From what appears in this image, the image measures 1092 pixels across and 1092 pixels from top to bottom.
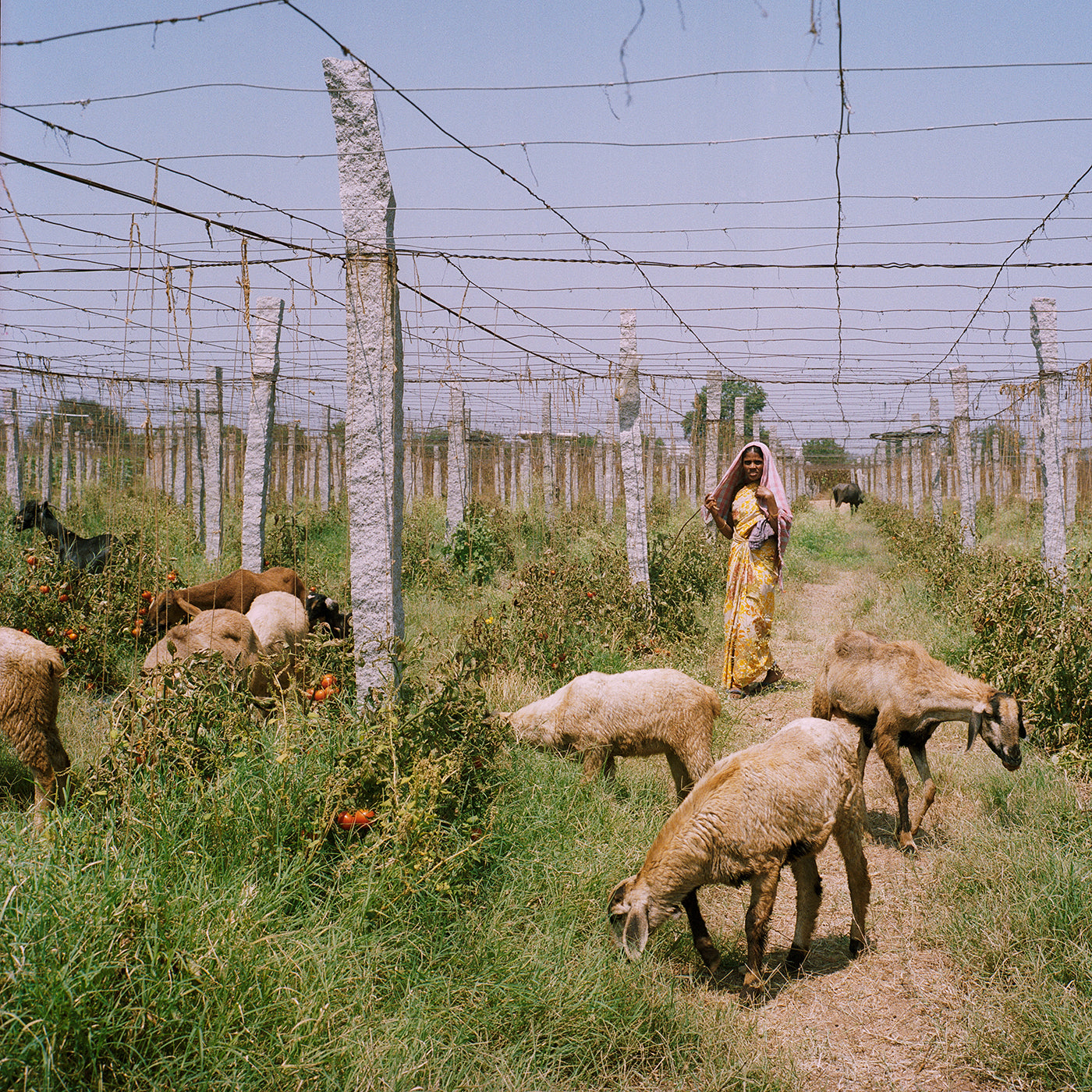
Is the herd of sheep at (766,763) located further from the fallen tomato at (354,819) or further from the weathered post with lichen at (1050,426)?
the weathered post with lichen at (1050,426)

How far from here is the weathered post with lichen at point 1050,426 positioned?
8727 mm

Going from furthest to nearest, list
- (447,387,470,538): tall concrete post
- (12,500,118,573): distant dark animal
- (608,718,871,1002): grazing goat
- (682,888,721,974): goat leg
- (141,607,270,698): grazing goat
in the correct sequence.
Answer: (447,387,470,538): tall concrete post → (12,500,118,573): distant dark animal → (141,607,270,698): grazing goat → (682,888,721,974): goat leg → (608,718,871,1002): grazing goat

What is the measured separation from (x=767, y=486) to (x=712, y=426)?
7881 mm

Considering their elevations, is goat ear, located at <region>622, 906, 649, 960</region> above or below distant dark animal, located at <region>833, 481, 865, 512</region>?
below

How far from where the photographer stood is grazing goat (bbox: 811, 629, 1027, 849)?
508 cm

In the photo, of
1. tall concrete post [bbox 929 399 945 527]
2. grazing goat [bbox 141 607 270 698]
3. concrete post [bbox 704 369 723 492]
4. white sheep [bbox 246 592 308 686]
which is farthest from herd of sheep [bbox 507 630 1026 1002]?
tall concrete post [bbox 929 399 945 527]

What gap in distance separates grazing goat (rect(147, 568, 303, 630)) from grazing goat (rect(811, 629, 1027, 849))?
5098 mm

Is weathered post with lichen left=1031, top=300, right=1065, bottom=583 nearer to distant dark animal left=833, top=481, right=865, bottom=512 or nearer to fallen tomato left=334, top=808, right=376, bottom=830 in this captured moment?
fallen tomato left=334, top=808, right=376, bottom=830

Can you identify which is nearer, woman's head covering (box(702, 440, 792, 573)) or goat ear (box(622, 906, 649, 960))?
goat ear (box(622, 906, 649, 960))

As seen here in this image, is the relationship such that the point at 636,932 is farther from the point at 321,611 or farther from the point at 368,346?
the point at 321,611

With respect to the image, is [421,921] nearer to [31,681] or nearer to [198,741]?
[198,741]

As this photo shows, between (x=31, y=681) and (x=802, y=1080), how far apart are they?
4424 millimetres

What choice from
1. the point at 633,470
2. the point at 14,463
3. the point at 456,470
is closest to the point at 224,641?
the point at 633,470

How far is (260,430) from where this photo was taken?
905cm
